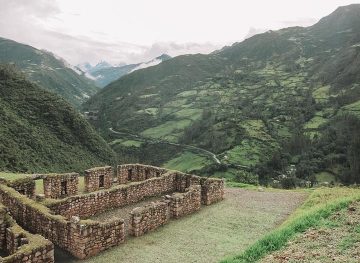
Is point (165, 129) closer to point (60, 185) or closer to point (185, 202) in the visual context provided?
point (60, 185)

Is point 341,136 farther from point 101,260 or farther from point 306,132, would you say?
point 101,260

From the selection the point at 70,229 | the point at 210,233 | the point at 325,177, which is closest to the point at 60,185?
the point at 70,229

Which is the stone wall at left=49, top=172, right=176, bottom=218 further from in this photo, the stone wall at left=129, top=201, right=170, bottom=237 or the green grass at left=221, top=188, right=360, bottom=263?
the green grass at left=221, top=188, right=360, bottom=263

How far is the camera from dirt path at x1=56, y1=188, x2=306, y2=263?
1652 centimetres

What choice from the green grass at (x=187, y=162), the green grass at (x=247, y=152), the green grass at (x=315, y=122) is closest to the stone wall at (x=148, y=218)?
the green grass at (x=187, y=162)

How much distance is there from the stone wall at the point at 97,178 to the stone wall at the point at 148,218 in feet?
25.5

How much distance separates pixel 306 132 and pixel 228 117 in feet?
133

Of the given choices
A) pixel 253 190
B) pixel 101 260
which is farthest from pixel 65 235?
pixel 253 190

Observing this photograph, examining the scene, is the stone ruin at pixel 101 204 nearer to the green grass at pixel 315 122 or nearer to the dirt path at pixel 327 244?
the dirt path at pixel 327 244

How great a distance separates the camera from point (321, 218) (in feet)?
59.8

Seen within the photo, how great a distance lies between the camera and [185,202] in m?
22.4

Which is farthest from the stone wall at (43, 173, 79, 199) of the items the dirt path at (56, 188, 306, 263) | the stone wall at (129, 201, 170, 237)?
the dirt path at (56, 188, 306, 263)

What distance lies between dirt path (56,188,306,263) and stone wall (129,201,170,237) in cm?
34

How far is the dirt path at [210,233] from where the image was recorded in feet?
54.2
